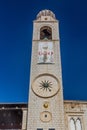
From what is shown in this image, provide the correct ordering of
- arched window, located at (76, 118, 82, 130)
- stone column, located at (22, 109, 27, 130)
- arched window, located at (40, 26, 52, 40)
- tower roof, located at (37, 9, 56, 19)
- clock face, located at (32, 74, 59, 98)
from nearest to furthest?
stone column, located at (22, 109, 27, 130) → arched window, located at (76, 118, 82, 130) → clock face, located at (32, 74, 59, 98) → arched window, located at (40, 26, 52, 40) → tower roof, located at (37, 9, 56, 19)

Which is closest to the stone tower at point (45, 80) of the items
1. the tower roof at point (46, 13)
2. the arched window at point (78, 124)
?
the tower roof at point (46, 13)

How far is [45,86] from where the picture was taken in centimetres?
2477

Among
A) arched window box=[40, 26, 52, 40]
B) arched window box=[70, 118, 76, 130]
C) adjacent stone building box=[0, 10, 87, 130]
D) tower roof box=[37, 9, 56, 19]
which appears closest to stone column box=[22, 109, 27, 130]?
adjacent stone building box=[0, 10, 87, 130]

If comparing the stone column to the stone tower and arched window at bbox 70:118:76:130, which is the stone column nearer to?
the stone tower

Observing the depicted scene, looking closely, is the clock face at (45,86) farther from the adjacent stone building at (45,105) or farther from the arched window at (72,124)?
the arched window at (72,124)

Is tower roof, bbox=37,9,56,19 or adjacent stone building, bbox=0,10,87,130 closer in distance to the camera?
adjacent stone building, bbox=0,10,87,130

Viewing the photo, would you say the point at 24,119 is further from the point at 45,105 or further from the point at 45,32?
the point at 45,32

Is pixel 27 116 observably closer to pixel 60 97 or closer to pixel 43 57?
pixel 60 97

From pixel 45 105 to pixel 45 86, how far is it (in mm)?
2306

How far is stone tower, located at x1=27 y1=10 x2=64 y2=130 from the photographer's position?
22.7 metres

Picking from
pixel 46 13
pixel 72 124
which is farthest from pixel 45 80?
pixel 46 13

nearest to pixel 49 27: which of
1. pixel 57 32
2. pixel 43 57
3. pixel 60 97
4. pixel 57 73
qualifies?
pixel 57 32

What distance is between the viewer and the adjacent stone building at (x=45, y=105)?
2270 cm

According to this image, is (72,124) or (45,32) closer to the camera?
(72,124)
